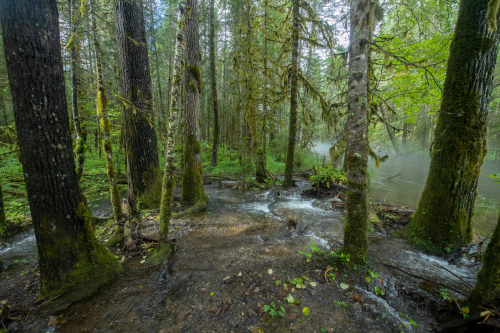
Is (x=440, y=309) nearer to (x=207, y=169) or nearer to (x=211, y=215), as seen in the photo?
(x=211, y=215)

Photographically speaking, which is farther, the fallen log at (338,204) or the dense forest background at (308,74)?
the fallen log at (338,204)

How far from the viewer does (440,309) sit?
→ 264 centimetres

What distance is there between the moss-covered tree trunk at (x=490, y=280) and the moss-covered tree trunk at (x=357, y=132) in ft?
4.46

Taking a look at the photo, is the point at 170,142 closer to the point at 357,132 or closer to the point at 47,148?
the point at 47,148

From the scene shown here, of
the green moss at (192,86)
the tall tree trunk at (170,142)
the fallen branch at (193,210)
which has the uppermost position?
the green moss at (192,86)

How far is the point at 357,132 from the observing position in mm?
3240

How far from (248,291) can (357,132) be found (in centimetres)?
322

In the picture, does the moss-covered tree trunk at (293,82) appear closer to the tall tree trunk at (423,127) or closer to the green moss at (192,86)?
the green moss at (192,86)

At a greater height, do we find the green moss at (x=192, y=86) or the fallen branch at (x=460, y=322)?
the green moss at (x=192, y=86)

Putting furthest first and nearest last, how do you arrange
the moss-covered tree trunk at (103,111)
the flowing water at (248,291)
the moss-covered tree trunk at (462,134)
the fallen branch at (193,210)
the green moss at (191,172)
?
the green moss at (191,172)
the fallen branch at (193,210)
the moss-covered tree trunk at (103,111)
the moss-covered tree trunk at (462,134)
the flowing water at (248,291)

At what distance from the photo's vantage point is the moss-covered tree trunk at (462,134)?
3.81m

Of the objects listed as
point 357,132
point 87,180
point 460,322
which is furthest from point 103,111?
point 87,180

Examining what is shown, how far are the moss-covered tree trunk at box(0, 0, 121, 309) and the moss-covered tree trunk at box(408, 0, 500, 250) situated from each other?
266 inches

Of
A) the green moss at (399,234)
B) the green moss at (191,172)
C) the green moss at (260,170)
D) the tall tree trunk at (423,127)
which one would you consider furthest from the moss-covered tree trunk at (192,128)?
the tall tree trunk at (423,127)
